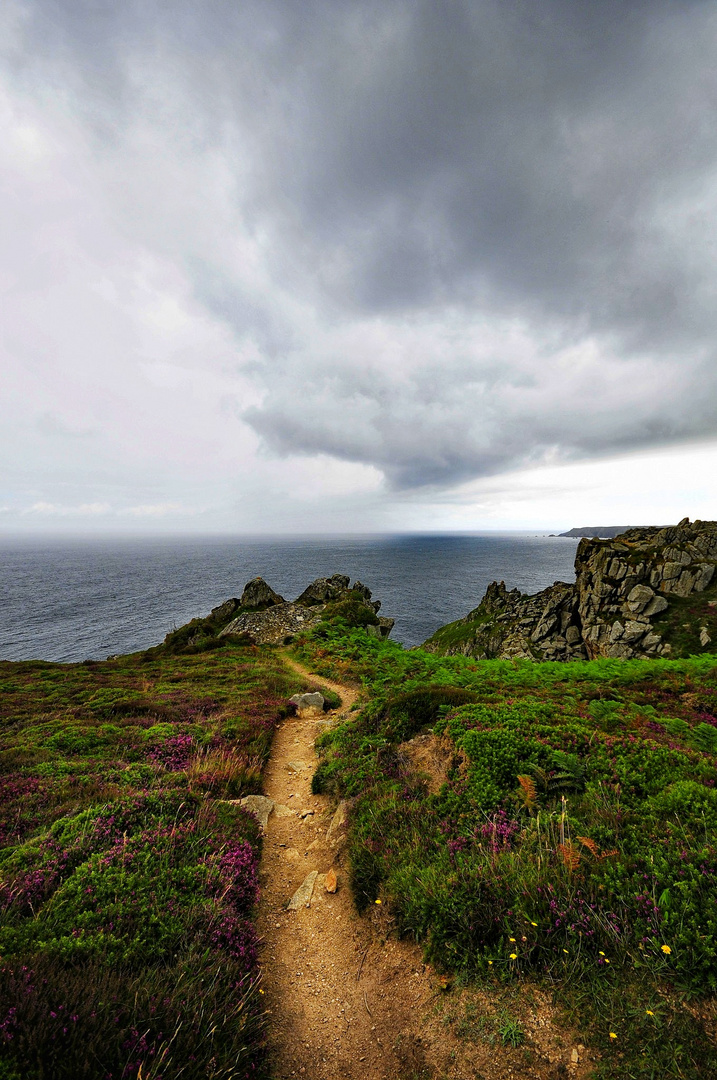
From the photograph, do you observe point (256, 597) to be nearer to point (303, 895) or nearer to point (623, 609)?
point (303, 895)

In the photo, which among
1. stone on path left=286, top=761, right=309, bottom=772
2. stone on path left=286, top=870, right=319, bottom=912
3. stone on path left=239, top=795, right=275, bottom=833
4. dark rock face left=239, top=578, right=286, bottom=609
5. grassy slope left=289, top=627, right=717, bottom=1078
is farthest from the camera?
dark rock face left=239, top=578, right=286, bottom=609

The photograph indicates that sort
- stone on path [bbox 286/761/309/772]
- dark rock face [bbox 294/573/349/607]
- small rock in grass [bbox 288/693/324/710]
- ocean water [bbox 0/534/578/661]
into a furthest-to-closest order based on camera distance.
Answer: ocean water [bbox 0/534/578/661], dark rock face [bbox 294/573/349/607], small rock in grass [bbox 288/693/324/710], stone on path [bbox 286/761/309/772]

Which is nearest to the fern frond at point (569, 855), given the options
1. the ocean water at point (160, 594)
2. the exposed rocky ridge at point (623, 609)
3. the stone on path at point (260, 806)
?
the stone on path at point (260, 806)

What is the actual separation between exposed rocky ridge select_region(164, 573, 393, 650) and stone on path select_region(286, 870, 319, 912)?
2435 centimetres

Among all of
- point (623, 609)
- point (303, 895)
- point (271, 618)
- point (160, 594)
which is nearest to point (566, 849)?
point (303, 895)

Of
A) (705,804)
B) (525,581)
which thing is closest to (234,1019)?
(705,804)

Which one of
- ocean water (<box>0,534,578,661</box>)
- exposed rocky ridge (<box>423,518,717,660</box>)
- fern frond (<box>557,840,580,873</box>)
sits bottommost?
ocean water (<box>0,534,578,661</box>)

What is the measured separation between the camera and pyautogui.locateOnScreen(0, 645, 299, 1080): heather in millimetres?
3355

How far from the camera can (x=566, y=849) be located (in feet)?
16.2

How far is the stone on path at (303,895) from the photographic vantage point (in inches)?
249

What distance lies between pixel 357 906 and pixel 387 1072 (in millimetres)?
2123

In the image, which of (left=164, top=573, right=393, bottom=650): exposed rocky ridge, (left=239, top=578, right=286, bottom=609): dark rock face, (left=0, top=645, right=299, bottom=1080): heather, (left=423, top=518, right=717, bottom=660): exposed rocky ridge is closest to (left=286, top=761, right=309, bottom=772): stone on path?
(left=0, top=645, right=299, bottom=1080): heather

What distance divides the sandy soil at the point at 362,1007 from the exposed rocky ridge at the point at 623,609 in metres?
38.5

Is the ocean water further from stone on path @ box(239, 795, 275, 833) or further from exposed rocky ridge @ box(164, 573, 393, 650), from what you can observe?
stone on path @ box(239, 795, 275, 833)
